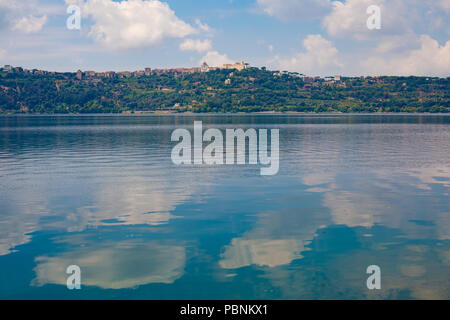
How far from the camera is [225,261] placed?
42.8ft

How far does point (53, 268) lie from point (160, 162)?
22.0m

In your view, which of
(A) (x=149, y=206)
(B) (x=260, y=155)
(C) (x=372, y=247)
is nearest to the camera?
(C) (x=372, y=247)

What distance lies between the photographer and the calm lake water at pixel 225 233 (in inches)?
454

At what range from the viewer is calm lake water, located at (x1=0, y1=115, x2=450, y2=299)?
11520mm

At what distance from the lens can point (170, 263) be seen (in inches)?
510

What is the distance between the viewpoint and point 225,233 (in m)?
15.7

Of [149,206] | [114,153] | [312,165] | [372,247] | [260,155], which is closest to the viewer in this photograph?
[372,247]

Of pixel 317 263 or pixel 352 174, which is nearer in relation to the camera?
pixel 317 263
